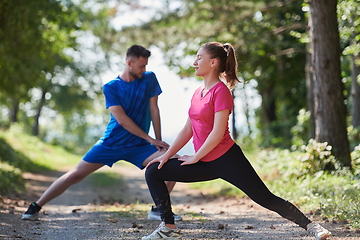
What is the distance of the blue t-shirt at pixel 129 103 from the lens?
5.54 m

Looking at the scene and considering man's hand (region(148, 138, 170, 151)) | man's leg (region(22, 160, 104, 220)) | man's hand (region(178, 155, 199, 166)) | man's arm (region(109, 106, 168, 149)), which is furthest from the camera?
man's leg (region(22, 160, 104, 220))

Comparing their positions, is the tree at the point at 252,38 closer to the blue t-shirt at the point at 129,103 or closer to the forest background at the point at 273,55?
the forest background at the point at 273,55

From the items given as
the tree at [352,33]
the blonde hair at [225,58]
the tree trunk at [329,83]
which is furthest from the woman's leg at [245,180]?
the tree at [352,33]

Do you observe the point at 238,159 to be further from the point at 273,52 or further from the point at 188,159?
the point at 273,52

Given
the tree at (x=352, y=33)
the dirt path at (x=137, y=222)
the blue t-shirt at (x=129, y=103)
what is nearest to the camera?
the dirt path at (x=137, y=222)

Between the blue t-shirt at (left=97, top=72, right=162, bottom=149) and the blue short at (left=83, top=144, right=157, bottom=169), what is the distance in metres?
0.05

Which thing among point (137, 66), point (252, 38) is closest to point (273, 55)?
point (252, 38)

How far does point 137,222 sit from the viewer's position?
18.9 ft

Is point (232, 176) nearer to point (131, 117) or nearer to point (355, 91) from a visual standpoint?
point (131, 117)

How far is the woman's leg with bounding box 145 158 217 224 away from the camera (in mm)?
4074

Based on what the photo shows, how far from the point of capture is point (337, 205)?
18.7 ft

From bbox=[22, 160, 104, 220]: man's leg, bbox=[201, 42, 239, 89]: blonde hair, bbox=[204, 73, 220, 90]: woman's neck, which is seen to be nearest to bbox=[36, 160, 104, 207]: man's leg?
bbox=[22, 160, 104, 220]: man's leg

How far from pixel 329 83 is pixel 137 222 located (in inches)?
185

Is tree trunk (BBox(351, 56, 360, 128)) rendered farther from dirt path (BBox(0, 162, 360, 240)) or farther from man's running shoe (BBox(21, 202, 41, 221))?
man's running shoe (BBox(21, 202, 41, 221))
